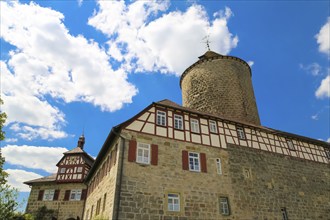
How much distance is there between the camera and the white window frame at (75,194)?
24.3 m

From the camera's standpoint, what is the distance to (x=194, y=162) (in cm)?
1368

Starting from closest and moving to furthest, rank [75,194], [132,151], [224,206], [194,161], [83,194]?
[132,151], [224,206], [194,161], [83,194], [75,194]

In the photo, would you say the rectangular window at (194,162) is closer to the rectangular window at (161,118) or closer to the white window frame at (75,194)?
the rectangular window at (161,118)

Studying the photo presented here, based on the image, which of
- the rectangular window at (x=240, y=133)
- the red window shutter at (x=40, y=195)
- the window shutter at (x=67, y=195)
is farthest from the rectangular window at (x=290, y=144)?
the red window shutter at (x=40, y=195)

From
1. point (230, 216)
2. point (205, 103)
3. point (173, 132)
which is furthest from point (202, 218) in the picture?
point (205, 103)

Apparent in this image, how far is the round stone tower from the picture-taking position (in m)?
22.5

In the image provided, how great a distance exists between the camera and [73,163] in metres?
26.7

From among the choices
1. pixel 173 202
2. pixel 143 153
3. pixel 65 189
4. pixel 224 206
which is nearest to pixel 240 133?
pixel 224 206

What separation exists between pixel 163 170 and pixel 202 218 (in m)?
3.05

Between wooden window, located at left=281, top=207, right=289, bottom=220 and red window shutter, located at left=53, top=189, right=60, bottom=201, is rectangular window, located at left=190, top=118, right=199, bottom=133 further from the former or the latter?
red window shutter, located at left=53, top=189, right=60, bottom=201

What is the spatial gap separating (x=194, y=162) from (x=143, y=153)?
122 inches

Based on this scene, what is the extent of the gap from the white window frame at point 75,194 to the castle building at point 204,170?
5.70 m

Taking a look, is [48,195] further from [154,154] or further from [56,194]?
[154,154]

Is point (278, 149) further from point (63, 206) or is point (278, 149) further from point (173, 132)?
point (63, 206)
